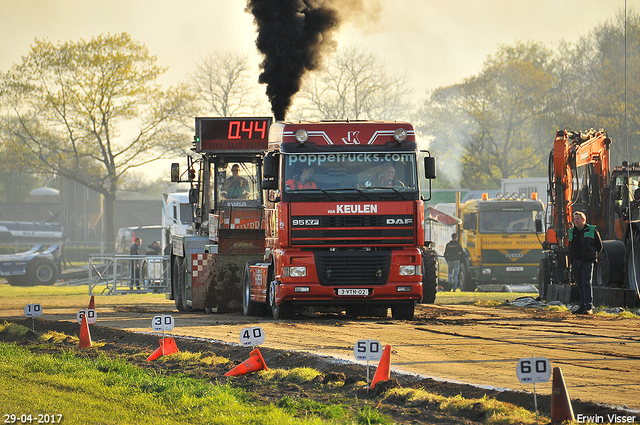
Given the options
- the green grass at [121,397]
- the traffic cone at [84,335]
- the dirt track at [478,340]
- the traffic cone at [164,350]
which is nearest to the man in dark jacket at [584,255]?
the dirt track at [478,340]

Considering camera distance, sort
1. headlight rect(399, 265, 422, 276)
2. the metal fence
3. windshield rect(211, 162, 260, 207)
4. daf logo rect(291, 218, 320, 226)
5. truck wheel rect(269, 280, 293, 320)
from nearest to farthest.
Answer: daf logo rect(291, 218, 320, 226), headlight rect(399, 265, 422, 276), truck wheel rect(269, 280, 293, 320), windshield rect(211, 162, 260, 207), the metal fence

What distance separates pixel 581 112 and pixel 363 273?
4377cm

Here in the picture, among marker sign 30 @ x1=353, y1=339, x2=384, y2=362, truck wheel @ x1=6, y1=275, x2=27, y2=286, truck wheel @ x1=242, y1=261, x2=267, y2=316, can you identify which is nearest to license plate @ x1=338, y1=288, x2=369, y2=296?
truck wheel @ x1=242, y1=261, x2=267, y2=316

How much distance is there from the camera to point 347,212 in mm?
14609

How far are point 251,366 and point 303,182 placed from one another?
19.1 feet

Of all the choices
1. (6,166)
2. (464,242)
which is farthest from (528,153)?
(6,166)

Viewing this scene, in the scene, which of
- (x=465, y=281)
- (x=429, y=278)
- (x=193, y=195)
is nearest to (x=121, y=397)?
(x=429, y=278)

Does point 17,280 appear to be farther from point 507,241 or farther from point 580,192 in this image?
point 580,192

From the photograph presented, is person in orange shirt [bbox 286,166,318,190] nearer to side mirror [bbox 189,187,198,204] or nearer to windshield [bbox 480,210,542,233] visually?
side mirror [bbox 189,187,198,204]

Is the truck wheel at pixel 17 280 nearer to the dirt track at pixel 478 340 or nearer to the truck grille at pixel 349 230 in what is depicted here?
the dirt track at pixel 478 340

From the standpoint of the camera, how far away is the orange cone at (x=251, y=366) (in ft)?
30.6

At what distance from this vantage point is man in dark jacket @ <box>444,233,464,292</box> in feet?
109

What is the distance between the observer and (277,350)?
424 inches

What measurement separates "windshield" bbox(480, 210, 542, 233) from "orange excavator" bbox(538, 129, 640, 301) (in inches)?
311
